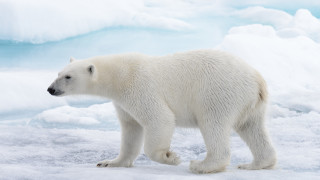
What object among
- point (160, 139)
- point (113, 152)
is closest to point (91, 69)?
point (160, 139)

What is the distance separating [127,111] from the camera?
174 inches

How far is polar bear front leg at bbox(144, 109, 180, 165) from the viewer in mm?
4125

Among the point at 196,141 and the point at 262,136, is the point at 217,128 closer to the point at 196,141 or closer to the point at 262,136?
the point at 262,136

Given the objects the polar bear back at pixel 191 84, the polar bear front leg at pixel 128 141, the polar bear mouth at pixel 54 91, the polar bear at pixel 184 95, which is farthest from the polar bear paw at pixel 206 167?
the polar bear mouth at pixel 54 91

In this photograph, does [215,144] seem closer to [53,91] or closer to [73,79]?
[73,79]

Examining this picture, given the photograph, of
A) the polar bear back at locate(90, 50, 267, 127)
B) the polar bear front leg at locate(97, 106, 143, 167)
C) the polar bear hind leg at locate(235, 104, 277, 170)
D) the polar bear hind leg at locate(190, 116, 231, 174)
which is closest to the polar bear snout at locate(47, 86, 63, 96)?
the polar bear back at locate(90, 50, 267, 127)

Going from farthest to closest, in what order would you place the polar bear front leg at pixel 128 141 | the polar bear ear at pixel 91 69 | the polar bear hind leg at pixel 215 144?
the polar bear front leg at pixel 128 141, the polar bear ear at pixel 91 69, the polar bear hind leg at pixel 215 144

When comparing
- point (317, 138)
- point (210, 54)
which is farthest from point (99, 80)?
point (317, 138)

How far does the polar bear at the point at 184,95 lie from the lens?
4102 millimetres

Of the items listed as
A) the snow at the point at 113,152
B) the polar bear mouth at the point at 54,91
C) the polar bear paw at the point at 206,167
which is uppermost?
the polar bear mouth at the point at 54,91

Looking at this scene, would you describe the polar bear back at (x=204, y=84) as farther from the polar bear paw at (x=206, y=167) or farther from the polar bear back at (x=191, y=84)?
the polar bear paw at (x=206, y=167)

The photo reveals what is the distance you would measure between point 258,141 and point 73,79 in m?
2.13

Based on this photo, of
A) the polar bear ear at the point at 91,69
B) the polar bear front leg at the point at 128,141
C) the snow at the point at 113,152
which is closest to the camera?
the snow at the point at 113,152

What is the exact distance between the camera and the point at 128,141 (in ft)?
15.7
